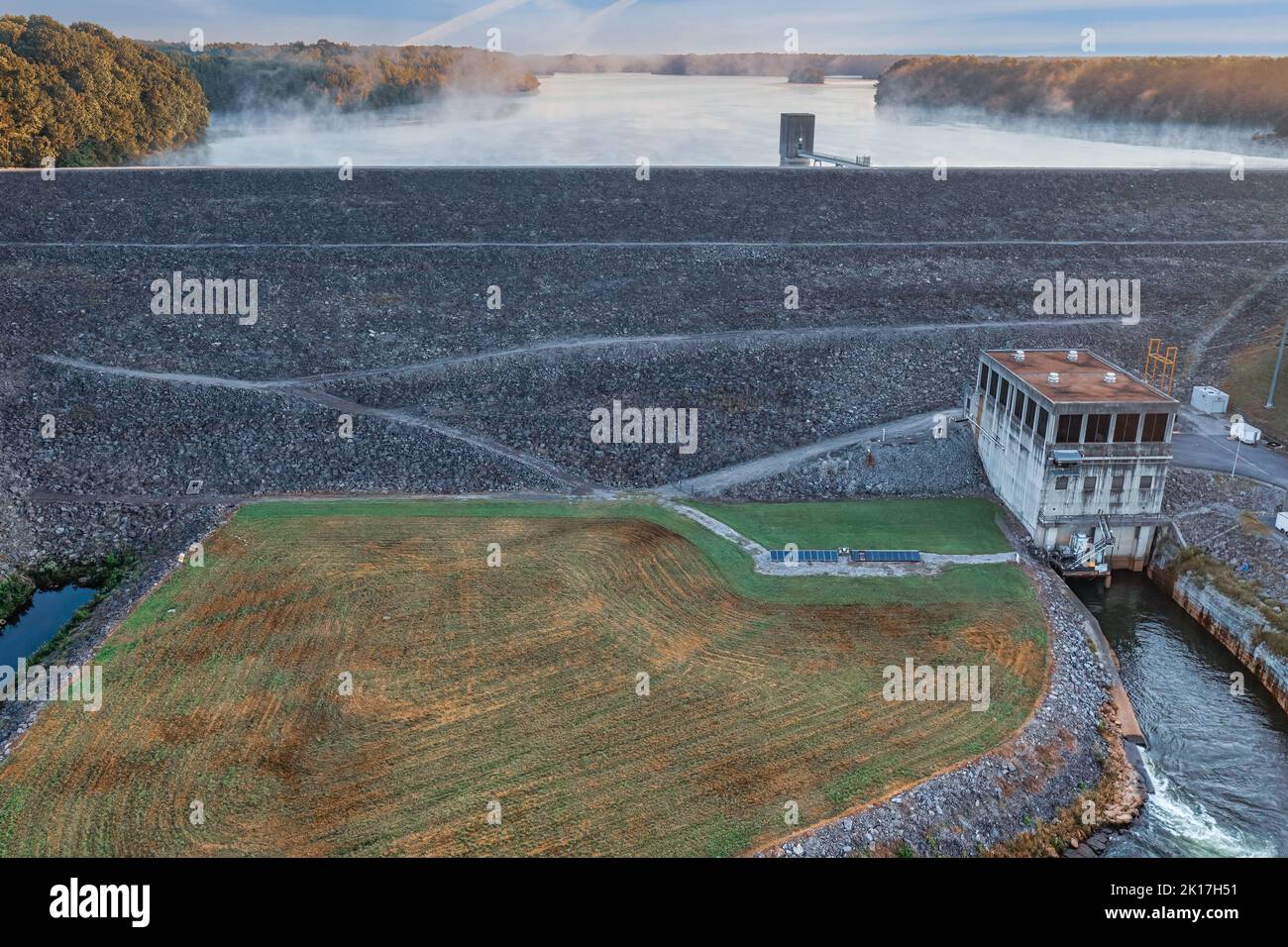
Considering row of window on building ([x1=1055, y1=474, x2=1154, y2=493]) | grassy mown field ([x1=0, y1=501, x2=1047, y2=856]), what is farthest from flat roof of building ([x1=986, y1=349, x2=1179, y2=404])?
grassy mown field ([x1=0, y1=501, x2=1047, y2=856])

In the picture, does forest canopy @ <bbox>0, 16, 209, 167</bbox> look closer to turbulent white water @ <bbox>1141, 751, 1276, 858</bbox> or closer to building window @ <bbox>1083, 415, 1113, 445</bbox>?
building window @ <bbox>1083, 415, 1113, 445</bbox>

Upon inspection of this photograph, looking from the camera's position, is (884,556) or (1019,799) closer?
(1019,799)

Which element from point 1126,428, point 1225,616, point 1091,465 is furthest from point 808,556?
point 1225,616

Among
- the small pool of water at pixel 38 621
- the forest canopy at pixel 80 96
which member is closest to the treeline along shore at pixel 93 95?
the forest canopy at pixel 80 96

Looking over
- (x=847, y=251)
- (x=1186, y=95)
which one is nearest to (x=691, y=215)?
(x=847, y=251)

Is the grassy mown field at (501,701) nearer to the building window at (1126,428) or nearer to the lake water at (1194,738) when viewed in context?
the lake water at (1194,738)

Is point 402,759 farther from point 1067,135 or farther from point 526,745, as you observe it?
point 1067,135

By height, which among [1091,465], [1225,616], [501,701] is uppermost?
[1091,465]

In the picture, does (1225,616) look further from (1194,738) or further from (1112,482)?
(1194,738)
